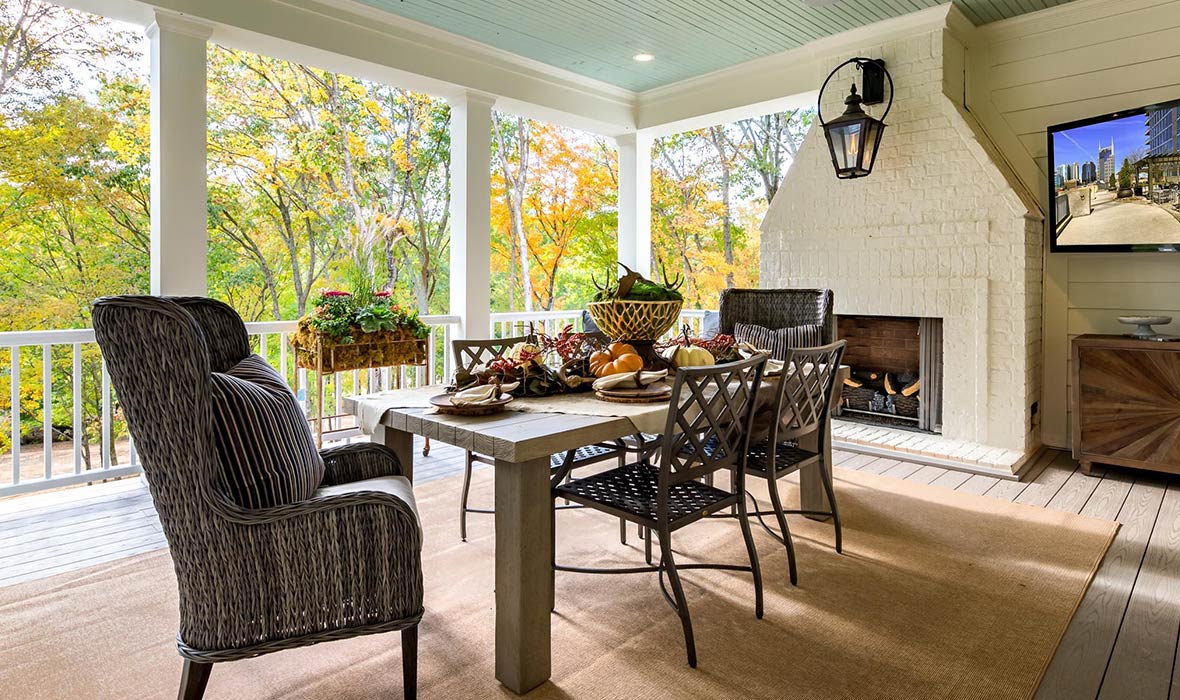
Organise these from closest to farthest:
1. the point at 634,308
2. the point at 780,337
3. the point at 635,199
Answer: the point at 634,308, the point at 780,337, the point at 635,199

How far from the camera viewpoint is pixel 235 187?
7.54m

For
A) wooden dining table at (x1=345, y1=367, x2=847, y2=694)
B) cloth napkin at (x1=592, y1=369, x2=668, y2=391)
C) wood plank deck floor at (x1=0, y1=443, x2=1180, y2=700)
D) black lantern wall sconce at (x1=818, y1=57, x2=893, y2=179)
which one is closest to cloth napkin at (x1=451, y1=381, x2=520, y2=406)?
wooden dining table at (x1=345, y1=367, x2=847, y2=694)

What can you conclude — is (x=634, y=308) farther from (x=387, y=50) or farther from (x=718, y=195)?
(x=718, y=195)

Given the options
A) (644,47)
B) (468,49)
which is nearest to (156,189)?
(468,49)

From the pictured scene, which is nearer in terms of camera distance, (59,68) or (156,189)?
(156,189)

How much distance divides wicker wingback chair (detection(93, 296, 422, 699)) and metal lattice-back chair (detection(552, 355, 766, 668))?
0.64 meters

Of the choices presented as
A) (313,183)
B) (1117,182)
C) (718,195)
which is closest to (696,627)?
(1117,182)

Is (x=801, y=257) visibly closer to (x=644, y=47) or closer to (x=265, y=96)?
(x=644, y=47)

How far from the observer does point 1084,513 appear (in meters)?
3.14

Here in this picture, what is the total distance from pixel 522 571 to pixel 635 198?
4.94 meters

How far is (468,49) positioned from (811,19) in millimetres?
2349

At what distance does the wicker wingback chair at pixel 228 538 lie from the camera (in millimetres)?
1293

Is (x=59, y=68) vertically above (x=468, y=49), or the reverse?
(x=59, y=68)

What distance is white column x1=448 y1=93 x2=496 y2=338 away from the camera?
4758 millimetres
